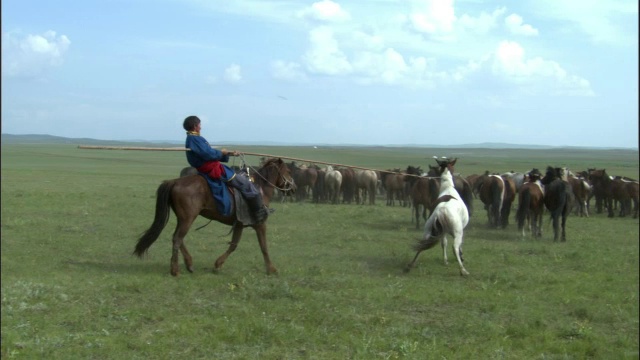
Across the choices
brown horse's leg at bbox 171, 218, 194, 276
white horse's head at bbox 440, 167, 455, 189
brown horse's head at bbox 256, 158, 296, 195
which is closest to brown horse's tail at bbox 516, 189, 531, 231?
white horse's head at bbox 440, 167, 455, 189

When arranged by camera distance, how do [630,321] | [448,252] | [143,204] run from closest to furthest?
1. [630,321]
2. [448,252]
3. [143,204]

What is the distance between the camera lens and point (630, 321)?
8.04 meters

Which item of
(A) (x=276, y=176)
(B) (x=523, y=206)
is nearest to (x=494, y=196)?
(B) (x=523, y=206)

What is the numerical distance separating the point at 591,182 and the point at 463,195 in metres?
8.98

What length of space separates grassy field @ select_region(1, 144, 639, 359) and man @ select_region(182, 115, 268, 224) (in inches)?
43.7

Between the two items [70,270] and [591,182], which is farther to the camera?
[591,182]

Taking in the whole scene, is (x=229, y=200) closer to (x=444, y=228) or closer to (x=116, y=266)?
(x=116, y=266)

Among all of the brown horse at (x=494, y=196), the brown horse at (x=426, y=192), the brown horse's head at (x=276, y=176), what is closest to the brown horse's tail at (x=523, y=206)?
the brown horse at (x=494, y=196)

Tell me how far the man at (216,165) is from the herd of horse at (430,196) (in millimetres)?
283

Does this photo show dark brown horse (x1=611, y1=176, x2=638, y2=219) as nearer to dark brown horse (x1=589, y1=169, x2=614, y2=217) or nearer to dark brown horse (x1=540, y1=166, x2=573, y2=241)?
dark brown horse (x1=589, y1=169, x2=614, y2=217)

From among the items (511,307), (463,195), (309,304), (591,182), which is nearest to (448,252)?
(511,307)

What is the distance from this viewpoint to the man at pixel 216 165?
28.5ft

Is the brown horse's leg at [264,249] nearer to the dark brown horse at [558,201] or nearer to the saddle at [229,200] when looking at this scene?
the saddle at [229,200]

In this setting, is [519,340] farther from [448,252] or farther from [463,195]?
[463,195]
